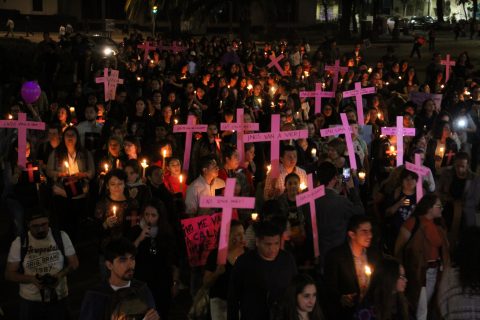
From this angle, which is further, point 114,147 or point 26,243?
point 114,147

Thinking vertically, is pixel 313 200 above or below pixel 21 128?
below

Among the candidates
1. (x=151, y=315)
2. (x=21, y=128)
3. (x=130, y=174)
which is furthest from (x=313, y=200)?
(x=21, y=128)

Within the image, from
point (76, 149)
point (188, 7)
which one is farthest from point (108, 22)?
point (76, 149)

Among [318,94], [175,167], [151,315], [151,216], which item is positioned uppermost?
[318,94]

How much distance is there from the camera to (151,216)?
6.41 m

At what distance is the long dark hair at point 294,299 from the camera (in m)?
4.85

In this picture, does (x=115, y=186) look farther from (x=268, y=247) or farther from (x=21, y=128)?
(x=21, y=128)

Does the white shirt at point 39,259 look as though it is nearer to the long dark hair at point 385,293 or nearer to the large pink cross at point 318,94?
the long dark hair at point 385,293

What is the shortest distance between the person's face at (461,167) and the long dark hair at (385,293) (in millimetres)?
3544

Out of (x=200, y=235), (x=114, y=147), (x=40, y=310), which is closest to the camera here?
(x=40, y=310)

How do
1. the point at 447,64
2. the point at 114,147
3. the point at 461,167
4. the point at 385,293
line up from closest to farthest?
1. the point at 385,293
2. the point at 461,167
3. the point at 114,147
4. the point at 447,64

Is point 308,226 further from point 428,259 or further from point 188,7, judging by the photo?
point 188,7

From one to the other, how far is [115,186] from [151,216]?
1.01m

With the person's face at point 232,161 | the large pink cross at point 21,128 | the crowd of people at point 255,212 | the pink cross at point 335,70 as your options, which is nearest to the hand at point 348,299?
the crowd of people at point 255,212
